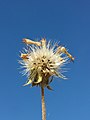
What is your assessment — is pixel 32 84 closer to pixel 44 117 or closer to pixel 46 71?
pixel 46 71

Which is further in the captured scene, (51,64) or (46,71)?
(51,64)

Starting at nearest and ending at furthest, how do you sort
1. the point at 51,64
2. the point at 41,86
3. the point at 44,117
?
the point at 44,117 < the point at 41,86 < the point at 51,64

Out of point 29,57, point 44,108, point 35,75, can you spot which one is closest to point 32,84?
point 35,75

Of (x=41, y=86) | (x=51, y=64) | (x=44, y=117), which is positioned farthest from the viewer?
(x=51, y=64)

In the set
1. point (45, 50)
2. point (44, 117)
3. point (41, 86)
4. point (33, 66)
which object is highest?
point (45, 50)

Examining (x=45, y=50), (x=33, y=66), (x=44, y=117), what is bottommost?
(x=44, y=117)

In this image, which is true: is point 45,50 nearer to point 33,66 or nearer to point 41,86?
point 33,66

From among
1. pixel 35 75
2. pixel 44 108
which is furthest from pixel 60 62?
pixel 44 108

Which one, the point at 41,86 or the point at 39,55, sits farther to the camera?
the point at 39,55

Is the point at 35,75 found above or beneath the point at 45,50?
beneath
